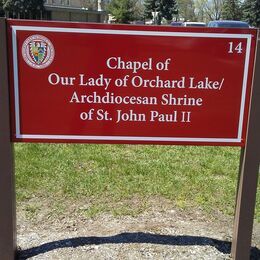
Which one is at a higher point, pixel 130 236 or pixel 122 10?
pixel 122 10

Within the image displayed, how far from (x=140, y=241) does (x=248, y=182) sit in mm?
933

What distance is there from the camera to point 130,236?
3.41 metres

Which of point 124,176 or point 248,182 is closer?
point 248,182

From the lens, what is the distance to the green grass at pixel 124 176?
4.15 m

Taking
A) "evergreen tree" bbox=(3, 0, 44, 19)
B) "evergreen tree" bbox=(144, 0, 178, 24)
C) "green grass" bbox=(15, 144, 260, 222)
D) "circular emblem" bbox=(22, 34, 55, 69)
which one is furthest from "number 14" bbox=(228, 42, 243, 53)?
"evergreen tree" bbox=(144, 0, 178, 24)

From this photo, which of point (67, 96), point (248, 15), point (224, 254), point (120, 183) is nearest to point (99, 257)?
point (224, 254)

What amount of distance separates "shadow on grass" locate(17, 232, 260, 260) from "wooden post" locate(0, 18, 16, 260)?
0.27m

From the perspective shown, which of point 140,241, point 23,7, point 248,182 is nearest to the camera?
point 248,182

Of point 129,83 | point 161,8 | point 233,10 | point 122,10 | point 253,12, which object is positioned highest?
point 161,8

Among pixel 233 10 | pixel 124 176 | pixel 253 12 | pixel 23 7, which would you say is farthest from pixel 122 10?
pixel 124 176

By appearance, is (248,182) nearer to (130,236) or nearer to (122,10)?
(130,236)

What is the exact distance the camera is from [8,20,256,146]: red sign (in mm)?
2672

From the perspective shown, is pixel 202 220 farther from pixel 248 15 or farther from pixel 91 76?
pixel 248 15

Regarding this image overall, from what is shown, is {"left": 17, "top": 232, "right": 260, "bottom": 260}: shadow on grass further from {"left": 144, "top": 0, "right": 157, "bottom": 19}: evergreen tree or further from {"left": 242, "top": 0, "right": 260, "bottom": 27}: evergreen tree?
{"left": 144, "top": 0, "right": 157, "bottom": 19}: evergreen tree
